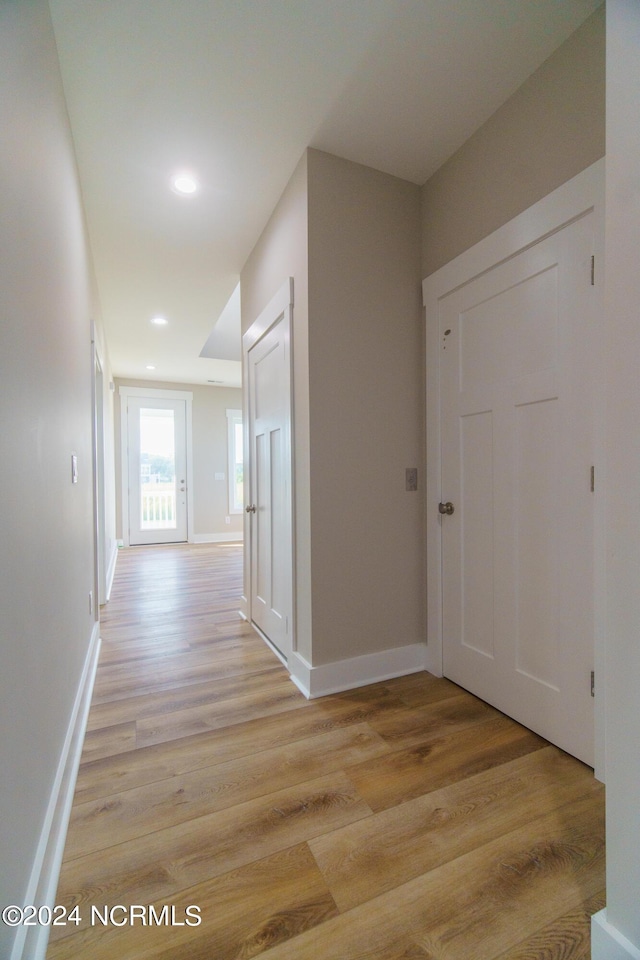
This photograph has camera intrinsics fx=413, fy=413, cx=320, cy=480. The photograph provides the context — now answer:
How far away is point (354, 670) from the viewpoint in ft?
6.81

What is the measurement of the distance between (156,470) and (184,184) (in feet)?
17.3

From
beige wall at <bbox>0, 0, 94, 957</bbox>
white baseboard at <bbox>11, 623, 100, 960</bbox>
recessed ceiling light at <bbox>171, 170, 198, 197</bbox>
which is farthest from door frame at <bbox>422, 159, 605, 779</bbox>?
white baseboard at <bbox>11, 623, 100, 960</bbox>

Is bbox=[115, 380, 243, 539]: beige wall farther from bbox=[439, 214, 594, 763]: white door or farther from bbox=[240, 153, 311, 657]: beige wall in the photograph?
bbox=[439, 214, 594, 763]: white door

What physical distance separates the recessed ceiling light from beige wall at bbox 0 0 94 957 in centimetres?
53

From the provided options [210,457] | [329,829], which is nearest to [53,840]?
[329,829]

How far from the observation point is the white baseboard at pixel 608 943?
0.82m

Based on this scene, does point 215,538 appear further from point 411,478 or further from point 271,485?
point 411,478

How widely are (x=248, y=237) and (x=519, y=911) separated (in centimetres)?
333

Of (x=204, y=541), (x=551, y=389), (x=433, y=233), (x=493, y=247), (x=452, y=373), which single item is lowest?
(x=204, y=541)

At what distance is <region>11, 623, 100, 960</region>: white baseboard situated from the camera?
0.87 m

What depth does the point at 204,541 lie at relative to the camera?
721 centimetres

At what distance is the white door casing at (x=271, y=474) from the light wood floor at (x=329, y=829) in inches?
22.4

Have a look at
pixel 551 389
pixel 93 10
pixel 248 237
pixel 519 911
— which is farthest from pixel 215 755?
pixel 248 237

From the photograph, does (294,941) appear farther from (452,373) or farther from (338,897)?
(452,373)
